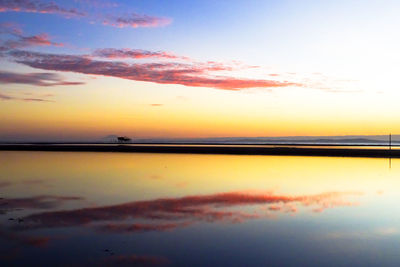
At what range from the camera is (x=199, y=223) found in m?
13.7

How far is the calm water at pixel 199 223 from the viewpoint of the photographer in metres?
9.94

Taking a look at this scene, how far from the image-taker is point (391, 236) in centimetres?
1205

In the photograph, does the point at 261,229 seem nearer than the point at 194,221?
Yes

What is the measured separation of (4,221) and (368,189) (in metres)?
18.9

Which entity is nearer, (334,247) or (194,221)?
(334,247)

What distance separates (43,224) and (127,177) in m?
14.2

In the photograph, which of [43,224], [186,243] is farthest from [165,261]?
[43,224]

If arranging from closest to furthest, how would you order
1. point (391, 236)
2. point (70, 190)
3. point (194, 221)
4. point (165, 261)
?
point (165, 261) → point (391, 236) → point (194, 221) → point (70, 190)

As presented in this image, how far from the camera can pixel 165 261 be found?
956cm

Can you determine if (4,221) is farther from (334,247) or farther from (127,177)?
(127,177)

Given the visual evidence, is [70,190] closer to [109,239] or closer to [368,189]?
[109,239]

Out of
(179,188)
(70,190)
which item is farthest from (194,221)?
(70,190)

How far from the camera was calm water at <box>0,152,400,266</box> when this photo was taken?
Result: 994cm

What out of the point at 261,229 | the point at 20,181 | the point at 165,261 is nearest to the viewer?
the point at 165,261
